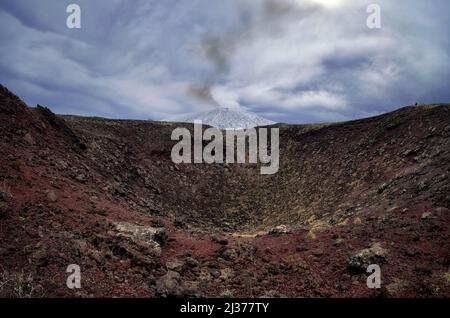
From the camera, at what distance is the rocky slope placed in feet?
38.5

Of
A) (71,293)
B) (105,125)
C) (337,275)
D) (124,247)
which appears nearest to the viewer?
(71,293)

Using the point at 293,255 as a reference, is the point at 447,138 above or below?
above

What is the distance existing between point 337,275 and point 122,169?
22.3m

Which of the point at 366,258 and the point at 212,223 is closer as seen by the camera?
the point at 366,258

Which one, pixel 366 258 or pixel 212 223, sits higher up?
pixel 212 223

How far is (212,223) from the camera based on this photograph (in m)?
30.4

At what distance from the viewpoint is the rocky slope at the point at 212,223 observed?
11.7m

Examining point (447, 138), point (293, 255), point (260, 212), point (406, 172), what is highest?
point (447, 138)

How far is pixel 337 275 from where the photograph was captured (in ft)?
41.0

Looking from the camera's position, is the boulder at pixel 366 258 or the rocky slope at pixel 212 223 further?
the boulder at pixel 366 258

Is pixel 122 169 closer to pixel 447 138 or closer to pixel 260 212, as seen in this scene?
pixel 260 212

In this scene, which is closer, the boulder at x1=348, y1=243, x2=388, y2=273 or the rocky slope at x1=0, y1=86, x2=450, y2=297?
the rocky slope at x1=0, y1=86, x2=450, y2=297

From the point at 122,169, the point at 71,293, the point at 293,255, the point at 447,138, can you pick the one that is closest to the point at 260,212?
the point at 122,169

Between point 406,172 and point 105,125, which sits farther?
point 105,125
